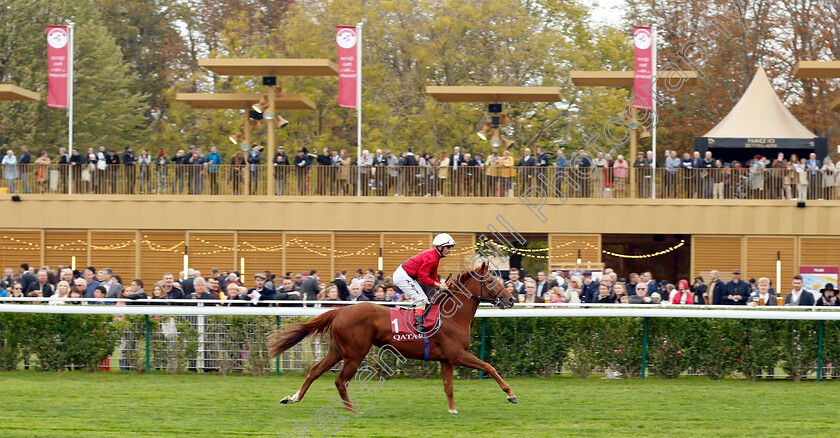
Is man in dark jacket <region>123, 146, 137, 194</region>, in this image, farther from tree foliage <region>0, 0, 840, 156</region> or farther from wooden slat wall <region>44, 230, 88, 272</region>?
tree foliage <region>0, 0, 840, 156</region>

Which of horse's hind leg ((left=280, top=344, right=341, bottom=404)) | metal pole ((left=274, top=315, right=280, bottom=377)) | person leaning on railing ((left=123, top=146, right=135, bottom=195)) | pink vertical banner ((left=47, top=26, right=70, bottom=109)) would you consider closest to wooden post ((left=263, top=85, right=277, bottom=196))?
person leaning on railing ((left=123, top=146, right=135, bottom=195))

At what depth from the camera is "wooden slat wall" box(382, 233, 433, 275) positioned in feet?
78.5

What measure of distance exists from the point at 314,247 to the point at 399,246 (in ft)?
6.37

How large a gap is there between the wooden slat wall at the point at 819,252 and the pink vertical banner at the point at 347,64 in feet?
34.6

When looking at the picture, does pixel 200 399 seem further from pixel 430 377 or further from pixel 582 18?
pixel 582 18

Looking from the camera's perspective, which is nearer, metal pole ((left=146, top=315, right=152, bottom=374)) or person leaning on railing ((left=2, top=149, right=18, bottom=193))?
metal pole ((left=146, top=315, right=152, bottom=374))

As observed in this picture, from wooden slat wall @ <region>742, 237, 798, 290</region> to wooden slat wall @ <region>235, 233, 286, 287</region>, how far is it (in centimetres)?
1046

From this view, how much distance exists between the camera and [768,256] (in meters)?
23.6

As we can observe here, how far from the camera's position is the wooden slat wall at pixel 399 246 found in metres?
23.9

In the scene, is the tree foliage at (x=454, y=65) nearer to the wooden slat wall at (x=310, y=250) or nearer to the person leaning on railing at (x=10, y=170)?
the wooden slat wall at (x=310, y=250)

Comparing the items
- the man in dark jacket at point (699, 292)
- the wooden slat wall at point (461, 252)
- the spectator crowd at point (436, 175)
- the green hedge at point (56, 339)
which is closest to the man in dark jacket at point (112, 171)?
the spectator crowd at point (436, 175)

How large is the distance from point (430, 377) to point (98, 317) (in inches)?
164

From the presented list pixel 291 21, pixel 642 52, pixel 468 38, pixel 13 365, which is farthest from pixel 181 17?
pixel 13 365

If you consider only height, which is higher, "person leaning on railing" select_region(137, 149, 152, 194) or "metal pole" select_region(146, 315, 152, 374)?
"person leaning on railing" select_region(137, 149, 152, 194)
